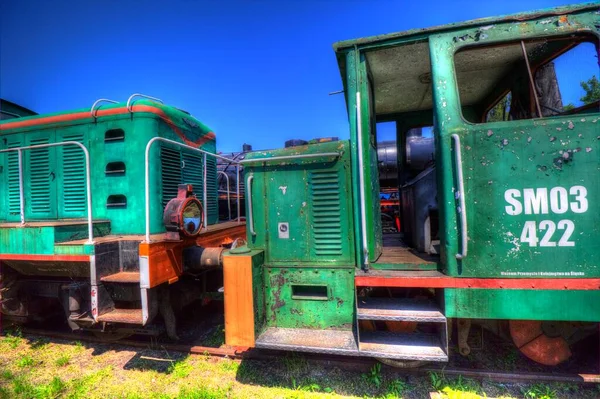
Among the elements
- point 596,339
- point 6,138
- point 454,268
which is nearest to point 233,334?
point 454,268

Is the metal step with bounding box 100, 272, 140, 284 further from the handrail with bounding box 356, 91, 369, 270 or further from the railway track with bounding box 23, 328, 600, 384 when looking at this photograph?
the handrail with bounding box 356, 91, 369, 270

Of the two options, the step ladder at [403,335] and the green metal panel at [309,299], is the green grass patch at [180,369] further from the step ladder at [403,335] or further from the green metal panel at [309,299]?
the step ladder at [403,335]

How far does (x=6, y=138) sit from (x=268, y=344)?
5.08 metres

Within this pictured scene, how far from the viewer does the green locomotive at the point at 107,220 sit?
2938 mm

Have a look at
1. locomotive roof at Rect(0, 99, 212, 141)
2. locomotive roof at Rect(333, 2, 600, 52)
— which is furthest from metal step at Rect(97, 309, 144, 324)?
locomotive roof at Rect(333, 2, 600, 52)

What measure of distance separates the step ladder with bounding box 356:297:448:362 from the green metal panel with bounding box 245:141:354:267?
1.66ft

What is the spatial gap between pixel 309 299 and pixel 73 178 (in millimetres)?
3658

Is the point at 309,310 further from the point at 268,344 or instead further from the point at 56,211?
the point at 56,211

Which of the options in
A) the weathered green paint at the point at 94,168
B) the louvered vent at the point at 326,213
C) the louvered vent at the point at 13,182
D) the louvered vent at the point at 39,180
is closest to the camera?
the louvered vent at the point at 326,213

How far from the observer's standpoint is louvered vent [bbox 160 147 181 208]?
372 cm

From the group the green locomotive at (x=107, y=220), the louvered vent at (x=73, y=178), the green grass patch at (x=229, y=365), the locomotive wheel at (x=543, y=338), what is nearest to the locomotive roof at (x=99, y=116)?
the green locomotive at (x=107, y=220)

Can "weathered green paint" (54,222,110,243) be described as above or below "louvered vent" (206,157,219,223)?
below

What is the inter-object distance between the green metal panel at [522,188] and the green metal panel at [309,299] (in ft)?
3.18

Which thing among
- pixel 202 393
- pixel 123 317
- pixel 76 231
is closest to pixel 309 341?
pixel 202 393
